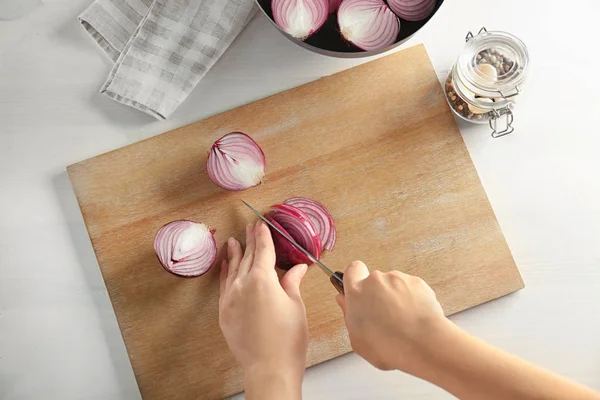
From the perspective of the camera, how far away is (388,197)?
1.09 meters

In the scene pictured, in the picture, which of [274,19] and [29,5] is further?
[29,5]

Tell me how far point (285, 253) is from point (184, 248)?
200mm

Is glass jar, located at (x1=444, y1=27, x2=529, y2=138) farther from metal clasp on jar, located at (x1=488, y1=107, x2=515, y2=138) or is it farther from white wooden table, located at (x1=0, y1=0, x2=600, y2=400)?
white wooden table, located at (x1=0, y1=0, x2=600, y2=400)

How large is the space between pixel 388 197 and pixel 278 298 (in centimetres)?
31

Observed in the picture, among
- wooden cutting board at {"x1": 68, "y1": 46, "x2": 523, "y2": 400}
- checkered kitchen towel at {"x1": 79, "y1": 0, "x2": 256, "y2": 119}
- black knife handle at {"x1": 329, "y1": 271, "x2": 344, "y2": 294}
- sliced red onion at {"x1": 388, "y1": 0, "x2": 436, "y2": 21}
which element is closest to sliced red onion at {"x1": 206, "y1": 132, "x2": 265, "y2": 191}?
wooden cutting board at {"x1": 68, "y1": 46, "x2": 523, "y2": 400}

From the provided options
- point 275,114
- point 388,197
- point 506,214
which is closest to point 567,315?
point 506,214

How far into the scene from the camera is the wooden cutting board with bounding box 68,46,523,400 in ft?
3.52

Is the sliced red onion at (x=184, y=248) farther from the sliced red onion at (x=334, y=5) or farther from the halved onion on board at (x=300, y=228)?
the sliced red onion at (x=334, y=5)

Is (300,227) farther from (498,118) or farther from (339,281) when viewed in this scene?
(498,118)

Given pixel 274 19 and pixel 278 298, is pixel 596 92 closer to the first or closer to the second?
pixel 274 19

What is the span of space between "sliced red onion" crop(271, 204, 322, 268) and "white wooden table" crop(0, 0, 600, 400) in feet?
0.80

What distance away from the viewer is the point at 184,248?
1037 mm

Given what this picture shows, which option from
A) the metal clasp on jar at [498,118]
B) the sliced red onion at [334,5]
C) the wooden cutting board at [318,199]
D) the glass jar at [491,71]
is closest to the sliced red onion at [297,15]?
the sliced red onion at [334,5]

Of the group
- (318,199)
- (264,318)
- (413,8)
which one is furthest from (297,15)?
(264,318)
